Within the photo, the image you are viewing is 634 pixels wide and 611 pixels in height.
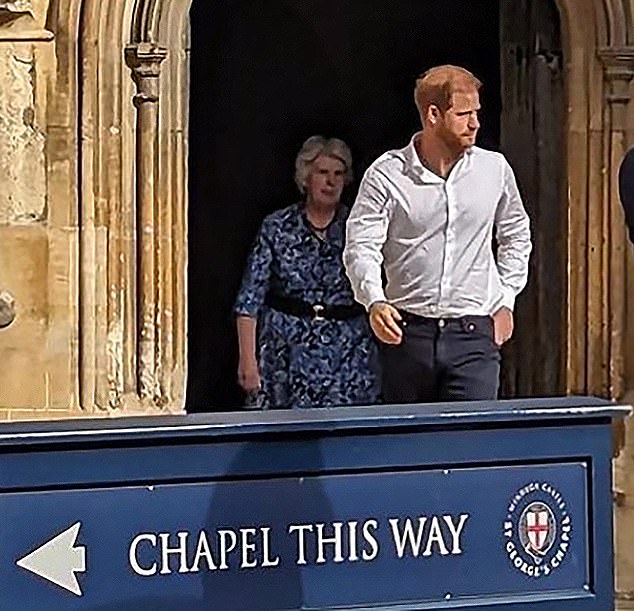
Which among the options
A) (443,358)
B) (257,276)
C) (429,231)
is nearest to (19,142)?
(257,276)

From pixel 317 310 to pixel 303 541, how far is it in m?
2.49

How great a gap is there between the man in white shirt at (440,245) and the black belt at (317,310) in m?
1.14

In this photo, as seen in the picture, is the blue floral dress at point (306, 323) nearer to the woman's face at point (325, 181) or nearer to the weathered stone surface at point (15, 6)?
the woman's face at point (325, 181)

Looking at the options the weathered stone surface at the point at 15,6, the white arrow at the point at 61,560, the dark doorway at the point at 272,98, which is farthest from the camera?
the dark doorway at the point at 272,98

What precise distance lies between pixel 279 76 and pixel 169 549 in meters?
3.86

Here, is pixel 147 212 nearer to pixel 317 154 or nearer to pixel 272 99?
pixel 317 154

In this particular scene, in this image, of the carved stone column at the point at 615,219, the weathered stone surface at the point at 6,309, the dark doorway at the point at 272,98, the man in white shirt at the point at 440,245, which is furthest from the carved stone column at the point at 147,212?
the carved stone column at the point at 615,219

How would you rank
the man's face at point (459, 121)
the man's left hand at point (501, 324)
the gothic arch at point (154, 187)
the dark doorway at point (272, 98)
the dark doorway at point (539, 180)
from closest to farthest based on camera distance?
the man's face at point (459, 121), the man's left hand at point (501, 324), the gothic arch at point (154, 187), the dark doorway at point (539, 180), the dark doorway at point (272, 98)

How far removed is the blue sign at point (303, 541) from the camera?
11.1 ft

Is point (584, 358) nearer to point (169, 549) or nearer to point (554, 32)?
point (554, 32)

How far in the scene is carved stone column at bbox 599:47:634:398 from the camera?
6035mm

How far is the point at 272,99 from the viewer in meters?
7.02

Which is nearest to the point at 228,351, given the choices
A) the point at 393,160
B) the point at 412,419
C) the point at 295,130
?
the point at 295,130

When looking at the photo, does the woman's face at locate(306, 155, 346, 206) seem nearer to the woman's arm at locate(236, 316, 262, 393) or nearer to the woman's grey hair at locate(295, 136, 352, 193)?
the woman's grey hair at locate(295, 136, 352, 193)
